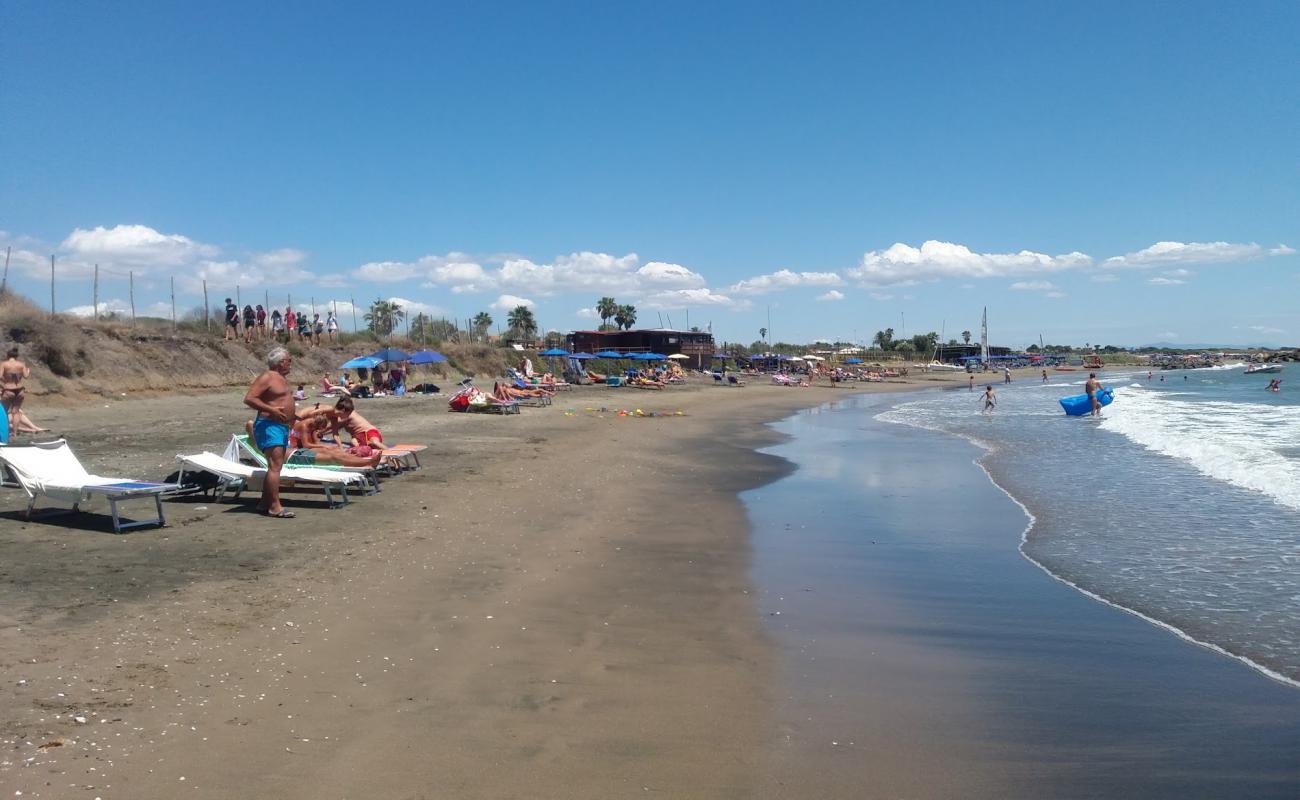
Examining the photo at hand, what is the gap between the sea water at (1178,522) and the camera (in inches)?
249

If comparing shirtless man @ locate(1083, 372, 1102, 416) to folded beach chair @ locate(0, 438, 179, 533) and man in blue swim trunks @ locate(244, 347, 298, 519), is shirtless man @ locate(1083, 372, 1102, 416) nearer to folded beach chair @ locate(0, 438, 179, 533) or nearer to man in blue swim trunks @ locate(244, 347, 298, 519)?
man in blue swim trunks @ locate(244, 347, 298, 519)

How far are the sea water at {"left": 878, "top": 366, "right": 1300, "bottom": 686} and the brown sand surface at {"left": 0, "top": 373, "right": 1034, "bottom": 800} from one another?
11.1ft

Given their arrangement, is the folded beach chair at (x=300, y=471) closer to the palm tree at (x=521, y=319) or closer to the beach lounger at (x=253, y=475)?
the beach lounger at (x=253, y=475)

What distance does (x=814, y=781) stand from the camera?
143 inches

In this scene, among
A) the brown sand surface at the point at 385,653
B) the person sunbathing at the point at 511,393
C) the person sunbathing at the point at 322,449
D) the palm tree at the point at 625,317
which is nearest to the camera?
the brown sand surface at the point at 385,653

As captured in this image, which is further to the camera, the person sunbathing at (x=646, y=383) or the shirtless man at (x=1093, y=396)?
the person sunbathing at (x=646, y=383)

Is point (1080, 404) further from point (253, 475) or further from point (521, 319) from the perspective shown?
point (521, 319)

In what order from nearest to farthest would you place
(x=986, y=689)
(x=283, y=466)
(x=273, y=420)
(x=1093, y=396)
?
(x=986, y=689)
(x=273, y=420)
(x=283, y=466)
(x=1093, y=396)

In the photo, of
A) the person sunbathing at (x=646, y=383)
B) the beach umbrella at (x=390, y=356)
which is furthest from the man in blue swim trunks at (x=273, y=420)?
the person sunbathing at (x=646, y=383)

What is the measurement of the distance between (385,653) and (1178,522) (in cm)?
954

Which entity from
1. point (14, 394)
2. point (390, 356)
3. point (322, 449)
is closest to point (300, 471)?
point (322, 449)

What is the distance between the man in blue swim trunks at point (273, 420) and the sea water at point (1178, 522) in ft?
25.1

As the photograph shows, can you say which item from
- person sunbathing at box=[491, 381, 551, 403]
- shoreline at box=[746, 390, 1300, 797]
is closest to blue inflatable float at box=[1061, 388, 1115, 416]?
person sunbathing at box=[491, 381, 551, 403]

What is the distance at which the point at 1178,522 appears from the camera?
1001 cm
